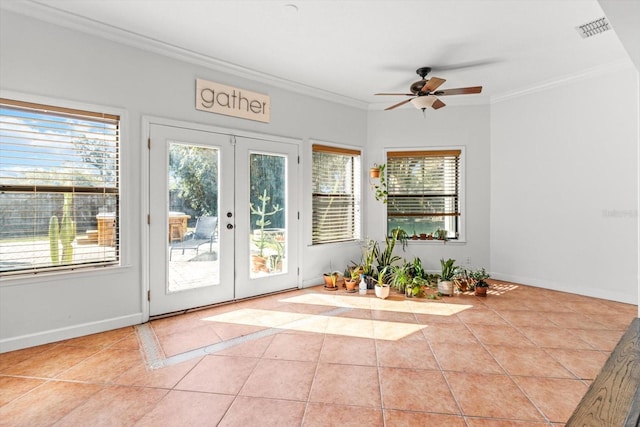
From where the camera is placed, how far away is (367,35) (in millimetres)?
3342

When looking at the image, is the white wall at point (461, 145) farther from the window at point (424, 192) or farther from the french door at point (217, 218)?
the french door at point (217, 218)

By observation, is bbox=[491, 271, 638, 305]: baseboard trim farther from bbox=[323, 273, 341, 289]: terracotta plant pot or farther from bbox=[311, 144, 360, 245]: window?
bbox=[323, 273, 341, 289]: terracotta plant pot

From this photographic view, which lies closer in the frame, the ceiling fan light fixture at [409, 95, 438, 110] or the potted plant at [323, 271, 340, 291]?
the ceiling fan light fixture at [409, 95, 438, 110]

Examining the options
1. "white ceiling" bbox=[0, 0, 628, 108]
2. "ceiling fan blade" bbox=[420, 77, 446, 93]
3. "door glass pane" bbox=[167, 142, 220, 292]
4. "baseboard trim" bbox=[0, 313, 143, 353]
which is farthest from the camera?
"door glass pane" bbox=[167, 142, 220, 292]

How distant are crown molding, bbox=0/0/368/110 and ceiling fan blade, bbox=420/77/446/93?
1.64 meters

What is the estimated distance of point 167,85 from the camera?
3.54 m

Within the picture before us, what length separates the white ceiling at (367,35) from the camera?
9.34 feet

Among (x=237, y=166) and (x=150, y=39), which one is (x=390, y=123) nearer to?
(x=237, y=166)

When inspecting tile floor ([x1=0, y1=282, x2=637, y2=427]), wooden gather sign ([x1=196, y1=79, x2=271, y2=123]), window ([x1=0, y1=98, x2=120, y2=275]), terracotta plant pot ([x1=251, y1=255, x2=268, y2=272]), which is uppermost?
wooden gather sign ([x1=196, y1=79, x2=271, y2=123])


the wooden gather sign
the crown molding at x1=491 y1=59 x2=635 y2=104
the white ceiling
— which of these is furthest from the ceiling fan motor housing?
the wooden gather sign

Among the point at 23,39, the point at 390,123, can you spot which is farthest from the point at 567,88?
the point at 23,39

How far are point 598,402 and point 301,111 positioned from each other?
427cm

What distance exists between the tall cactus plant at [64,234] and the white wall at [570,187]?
5.53m

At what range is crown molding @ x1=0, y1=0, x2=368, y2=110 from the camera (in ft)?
9.09
